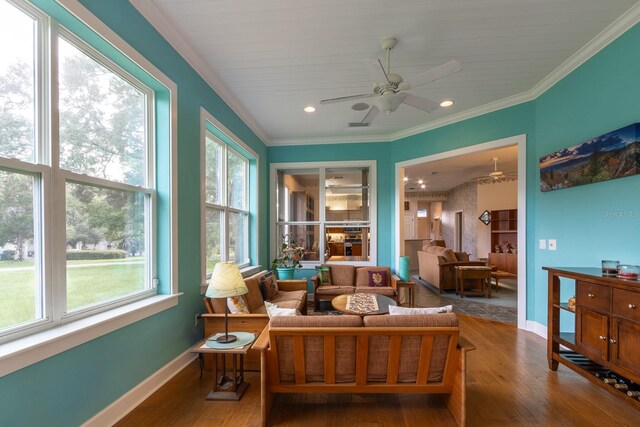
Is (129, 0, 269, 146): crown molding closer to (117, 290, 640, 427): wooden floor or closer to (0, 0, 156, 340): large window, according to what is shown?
(0, 0, 156, 340): large window

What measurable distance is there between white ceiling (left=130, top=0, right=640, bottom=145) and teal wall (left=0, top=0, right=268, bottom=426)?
9.0 inches

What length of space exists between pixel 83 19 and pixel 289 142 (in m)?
3.91

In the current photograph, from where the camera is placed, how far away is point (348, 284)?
4.80 metres

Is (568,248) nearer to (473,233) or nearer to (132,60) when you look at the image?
(132,60)

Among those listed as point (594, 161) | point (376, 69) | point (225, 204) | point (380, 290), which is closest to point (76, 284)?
point (225, 204)

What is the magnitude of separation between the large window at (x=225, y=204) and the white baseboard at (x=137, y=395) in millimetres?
1047

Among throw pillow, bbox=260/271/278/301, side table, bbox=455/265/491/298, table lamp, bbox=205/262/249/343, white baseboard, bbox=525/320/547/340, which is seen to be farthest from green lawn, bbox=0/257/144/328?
side table, bbox=455/265/491/298

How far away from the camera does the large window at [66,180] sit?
1495 millimetres

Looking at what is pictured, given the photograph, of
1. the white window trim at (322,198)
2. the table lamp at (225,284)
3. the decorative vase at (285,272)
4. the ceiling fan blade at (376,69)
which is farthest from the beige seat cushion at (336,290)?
the ceiling fan blade at (376,69)

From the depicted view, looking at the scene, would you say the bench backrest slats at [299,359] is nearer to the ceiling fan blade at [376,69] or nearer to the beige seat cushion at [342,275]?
the ceiling fan blade at [376,69]

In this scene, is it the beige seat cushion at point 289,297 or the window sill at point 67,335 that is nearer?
the window sill at point 67,335

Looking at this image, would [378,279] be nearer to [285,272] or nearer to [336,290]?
[336,290]

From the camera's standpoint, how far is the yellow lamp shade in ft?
7.18

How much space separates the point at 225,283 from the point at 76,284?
3.03 feet
